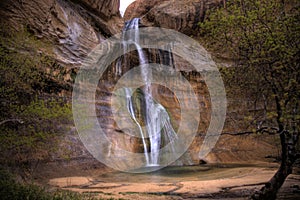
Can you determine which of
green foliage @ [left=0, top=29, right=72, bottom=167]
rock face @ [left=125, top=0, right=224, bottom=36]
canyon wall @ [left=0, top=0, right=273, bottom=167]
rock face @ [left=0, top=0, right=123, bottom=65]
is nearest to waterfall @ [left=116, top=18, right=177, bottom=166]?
canyon wall @ [left=0, top=0, right=273, bottom=167]

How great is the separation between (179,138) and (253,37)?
52.9 ft

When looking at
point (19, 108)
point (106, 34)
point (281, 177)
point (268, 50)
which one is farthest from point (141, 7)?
point (281, 177)

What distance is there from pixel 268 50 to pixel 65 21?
52.3 feet

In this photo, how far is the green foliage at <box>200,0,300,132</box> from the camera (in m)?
6.07

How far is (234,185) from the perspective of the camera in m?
10.1

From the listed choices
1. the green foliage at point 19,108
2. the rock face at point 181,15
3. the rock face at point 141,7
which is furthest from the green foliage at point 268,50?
the rock face at point 141,7

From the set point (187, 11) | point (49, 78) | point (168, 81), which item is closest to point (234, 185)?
point (49, 78)

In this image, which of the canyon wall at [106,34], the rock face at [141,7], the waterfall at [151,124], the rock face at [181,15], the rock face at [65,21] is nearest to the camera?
the rock face at [65,21]

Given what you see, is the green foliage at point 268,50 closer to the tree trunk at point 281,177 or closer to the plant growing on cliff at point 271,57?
the plant growing on cliff at point 271,57

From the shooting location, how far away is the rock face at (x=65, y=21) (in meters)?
15.8

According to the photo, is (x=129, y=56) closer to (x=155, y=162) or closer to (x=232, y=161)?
(x=155, y=162)

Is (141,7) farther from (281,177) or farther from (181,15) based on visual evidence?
(281,177)

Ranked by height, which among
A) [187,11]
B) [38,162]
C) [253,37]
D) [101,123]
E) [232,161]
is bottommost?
[232,161]

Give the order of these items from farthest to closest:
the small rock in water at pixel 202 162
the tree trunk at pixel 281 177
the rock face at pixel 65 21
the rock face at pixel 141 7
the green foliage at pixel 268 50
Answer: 1. the rock face at pixel 141 7
2. the small rock in water at pixel 202 162
3. the rock face at pixel 65 21
4. the tree trunk at pixel 281 177
5. the green foliage at pixel 268 50
